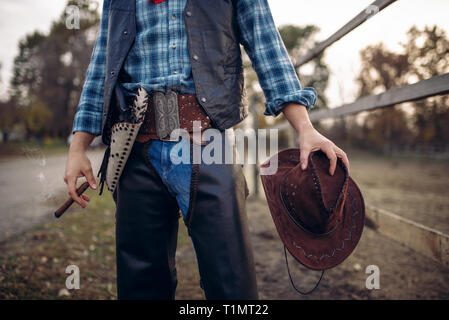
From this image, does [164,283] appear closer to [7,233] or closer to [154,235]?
[154,235]

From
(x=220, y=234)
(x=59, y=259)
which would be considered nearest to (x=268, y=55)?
(x=220, y=234)

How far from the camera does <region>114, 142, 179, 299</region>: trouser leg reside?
1.08 meters

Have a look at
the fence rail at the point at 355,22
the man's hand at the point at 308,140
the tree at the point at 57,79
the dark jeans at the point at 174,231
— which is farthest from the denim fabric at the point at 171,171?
the tree at the point at 57,79

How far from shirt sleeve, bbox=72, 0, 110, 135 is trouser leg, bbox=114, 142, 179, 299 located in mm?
273

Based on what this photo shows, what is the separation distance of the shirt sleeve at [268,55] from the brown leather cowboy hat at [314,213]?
26 cm

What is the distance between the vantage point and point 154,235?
3.60 feet

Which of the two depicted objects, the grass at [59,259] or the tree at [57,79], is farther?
the tree at [57,79]

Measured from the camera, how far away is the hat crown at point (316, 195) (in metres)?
1.02

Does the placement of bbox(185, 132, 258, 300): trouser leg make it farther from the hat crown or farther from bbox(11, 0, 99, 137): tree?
bbox(11, 0, 99, 137): tree

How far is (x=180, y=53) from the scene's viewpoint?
109cm

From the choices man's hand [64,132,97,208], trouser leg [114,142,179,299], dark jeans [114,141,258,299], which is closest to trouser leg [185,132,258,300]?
→ dark jeans [114,141,258,299]

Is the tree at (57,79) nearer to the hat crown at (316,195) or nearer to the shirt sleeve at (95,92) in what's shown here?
the shirt sleeve at (95,92)

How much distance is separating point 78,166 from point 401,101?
5.41 ft
